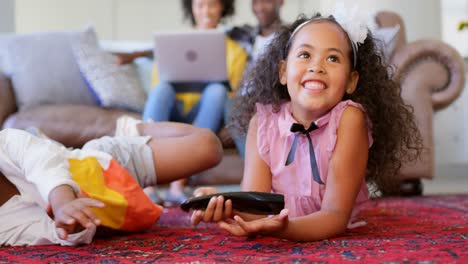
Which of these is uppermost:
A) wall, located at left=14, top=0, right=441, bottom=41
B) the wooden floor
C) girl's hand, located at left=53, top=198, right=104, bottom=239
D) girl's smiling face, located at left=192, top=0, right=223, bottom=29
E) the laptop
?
wall, located at left=14, top=0, right=441, bottom=41

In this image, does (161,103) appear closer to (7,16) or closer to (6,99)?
(6,99)

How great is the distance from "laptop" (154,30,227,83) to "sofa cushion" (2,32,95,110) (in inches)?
18.0

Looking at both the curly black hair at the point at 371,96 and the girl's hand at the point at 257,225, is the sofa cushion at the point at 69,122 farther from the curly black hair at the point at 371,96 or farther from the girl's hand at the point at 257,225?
the girl's hand at the point at 257,225

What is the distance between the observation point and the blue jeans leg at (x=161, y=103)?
7.96ft

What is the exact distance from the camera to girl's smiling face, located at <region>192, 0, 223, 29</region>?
2.91 meters

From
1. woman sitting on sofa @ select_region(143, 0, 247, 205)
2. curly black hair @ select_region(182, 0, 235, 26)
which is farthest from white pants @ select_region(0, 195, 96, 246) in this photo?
curly black hair @ select_region(182, 0, 235, 26)

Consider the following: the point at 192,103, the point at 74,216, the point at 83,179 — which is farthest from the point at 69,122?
the point at 74,216

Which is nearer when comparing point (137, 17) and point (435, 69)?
point (435, 69)

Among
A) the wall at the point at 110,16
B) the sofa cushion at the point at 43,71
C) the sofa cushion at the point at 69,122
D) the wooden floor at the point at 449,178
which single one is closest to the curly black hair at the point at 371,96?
the sofa cushion at the point at 69,122

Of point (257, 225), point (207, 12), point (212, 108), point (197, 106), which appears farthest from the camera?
point (207, 12)

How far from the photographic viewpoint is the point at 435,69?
2.63 m

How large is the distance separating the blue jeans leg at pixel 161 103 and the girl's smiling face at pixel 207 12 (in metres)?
0.54

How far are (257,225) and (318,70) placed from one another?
43 cm

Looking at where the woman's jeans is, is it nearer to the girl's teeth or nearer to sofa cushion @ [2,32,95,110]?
sofa cushion @ [2,32,95,110]
